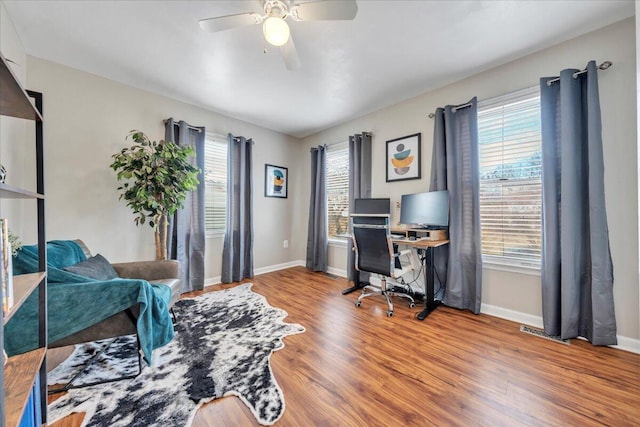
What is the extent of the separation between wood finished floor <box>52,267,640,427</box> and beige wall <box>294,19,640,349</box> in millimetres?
280

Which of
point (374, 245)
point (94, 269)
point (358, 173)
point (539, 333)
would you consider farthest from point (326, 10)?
point (539, 333)

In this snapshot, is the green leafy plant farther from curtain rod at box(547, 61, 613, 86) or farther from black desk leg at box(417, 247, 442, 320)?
curtain rod at box(547, 61, 613, 86)

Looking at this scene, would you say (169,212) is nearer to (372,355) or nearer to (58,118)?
(58,118)

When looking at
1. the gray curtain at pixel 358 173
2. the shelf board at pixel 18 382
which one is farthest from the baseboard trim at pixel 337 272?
the shelf board at pixel 18 382

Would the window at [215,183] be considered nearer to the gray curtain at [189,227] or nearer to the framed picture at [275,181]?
the gray curtain at [189,227]

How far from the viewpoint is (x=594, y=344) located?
1.90m

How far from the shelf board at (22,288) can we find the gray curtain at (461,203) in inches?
122

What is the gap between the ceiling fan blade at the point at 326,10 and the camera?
145cm

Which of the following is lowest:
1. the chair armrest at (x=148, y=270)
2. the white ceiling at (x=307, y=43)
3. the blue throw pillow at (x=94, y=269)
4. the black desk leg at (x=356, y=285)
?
the black desk leg at (x=356, y=285)

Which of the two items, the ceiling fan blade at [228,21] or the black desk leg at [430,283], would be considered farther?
the black desk leg at [430,283]

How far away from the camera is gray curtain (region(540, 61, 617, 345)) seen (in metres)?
1.88

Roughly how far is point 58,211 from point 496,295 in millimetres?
4520

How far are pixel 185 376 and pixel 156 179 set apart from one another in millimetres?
1891

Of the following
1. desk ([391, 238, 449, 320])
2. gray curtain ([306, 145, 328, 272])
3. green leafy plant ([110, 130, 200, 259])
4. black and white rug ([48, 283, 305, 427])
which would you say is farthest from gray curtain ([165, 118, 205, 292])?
desk ([391, 238, 449, 320])
